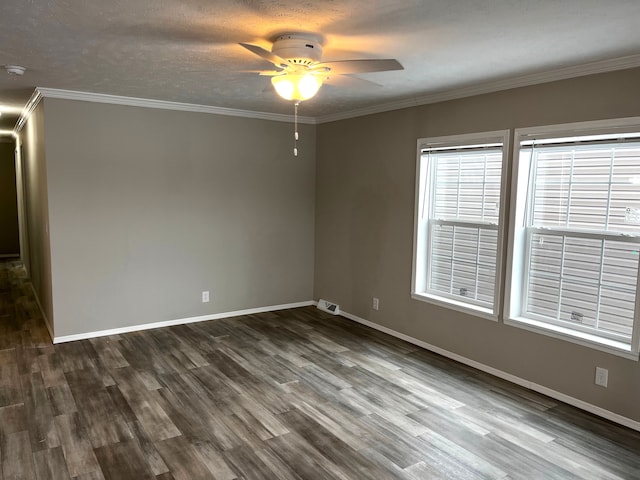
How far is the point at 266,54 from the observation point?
241 cm

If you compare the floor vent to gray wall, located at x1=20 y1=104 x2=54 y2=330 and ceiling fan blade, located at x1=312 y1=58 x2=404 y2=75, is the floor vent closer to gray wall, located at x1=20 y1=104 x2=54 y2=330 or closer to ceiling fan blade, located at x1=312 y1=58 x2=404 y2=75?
gray wall, located at x1=20 y1=104 x2=54 y2=330

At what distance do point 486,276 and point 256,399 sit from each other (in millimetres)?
2202

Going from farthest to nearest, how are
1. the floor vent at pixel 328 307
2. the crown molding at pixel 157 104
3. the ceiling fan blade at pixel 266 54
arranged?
the floor vent at pixel 328 307
the crown molding at pixel 157 104
the ceiling fan blade at pixel 266 54

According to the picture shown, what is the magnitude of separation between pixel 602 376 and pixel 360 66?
8.77 ft

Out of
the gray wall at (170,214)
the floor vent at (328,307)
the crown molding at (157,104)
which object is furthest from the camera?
the floor vent at (328,307)

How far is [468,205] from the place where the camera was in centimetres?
420

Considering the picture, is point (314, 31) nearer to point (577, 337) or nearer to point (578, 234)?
point (578, 234)

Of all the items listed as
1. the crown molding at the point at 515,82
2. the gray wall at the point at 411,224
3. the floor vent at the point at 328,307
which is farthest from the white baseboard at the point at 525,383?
the crown molding at the point at 515,82

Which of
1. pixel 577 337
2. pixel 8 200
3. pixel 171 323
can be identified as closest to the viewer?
pixel 577 337

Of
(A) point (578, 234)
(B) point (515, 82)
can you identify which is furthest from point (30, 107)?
(A) point (578, 234)

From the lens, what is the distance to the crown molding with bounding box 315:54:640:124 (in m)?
2.98

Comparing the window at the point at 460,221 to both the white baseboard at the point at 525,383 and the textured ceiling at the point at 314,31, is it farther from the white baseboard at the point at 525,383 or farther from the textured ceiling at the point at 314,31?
the textured ceiling at the point at 314,31

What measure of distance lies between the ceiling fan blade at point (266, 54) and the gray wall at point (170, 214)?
2704 millimetres

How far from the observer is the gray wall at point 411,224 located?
3.18 m
